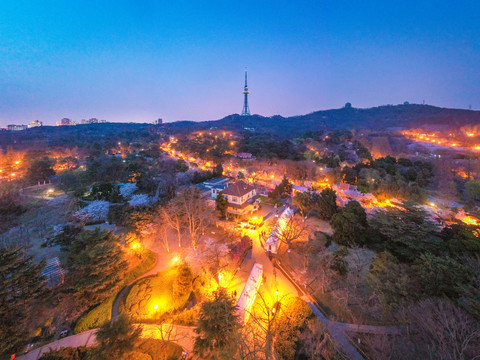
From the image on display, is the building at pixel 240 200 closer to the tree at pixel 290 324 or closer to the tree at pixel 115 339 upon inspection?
the tree at pixel 290 324

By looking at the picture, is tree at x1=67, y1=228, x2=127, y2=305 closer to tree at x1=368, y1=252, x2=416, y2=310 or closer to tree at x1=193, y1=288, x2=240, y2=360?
tree at x1=193, y1=288, x2=240, y2=360

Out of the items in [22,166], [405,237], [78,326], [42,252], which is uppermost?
[22,166]

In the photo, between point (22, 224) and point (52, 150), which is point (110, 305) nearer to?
point (22, 224)

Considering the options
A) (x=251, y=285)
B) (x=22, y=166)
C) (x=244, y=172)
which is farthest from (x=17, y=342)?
(x=22, y=166)

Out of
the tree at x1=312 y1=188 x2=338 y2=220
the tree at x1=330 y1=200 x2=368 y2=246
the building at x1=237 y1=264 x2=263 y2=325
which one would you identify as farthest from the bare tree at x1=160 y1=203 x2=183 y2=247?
the tree at x1=312 y1=188 x2=338 y2=220

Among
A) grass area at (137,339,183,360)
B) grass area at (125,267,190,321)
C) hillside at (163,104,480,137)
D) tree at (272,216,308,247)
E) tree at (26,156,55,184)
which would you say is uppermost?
hillside at (163,104,480,137)
